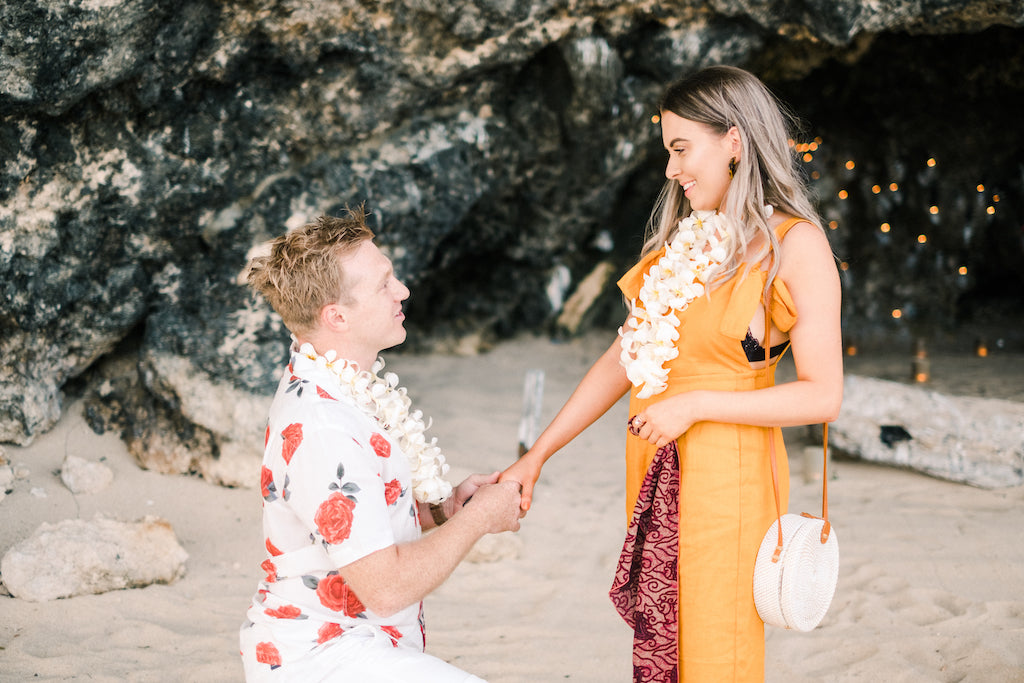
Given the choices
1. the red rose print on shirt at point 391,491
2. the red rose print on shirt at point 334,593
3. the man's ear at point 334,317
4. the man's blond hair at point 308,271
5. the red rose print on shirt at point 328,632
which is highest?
the man's blond hair at point 308,271

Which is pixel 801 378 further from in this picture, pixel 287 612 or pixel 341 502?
pixel 287 612

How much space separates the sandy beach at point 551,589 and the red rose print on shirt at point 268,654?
1520mm

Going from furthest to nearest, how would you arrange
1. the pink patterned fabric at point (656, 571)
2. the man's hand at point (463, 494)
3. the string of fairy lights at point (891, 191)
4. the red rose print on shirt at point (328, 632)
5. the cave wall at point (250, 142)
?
1. the string of fairy lights at point (891, 191)
2. the cave wall at point (250, 142)
3. the man's hand at point (463, 494)
4. the pink patterned fabric at point (656, 571)
5. the red rose print on shirt at point (328, 632)

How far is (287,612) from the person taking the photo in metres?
1.88

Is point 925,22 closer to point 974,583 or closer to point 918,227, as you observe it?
point 974,583

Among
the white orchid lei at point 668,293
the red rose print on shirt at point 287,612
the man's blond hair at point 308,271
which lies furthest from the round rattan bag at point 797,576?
the man's blond hair at point 308,271

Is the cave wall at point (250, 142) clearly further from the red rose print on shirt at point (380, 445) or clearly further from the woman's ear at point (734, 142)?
the red rose print on shirt at point (380, 445)

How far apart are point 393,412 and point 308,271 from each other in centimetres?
44

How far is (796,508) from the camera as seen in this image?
189 inches

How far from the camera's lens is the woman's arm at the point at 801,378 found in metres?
1.99

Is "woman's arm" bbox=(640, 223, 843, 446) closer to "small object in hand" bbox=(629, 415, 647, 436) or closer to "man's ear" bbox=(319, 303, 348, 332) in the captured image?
"small object in hand" bbox=(629, 415, 647, 436)

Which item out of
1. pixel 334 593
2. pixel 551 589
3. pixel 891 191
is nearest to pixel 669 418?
pixel 334 593

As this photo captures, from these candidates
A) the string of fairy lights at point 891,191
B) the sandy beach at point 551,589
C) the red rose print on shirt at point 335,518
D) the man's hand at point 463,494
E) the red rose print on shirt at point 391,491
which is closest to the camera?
the red rose print on shirt at point 335,518

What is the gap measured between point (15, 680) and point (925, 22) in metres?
6.06
